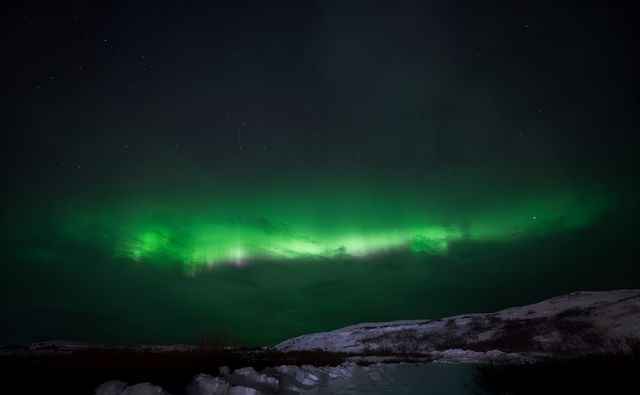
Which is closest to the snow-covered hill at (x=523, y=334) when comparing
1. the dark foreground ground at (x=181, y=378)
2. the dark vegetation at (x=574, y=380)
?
the dark vegetation at (x=574, y=380)

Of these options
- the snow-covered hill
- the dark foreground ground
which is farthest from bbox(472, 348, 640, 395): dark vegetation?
the snow-covered hill

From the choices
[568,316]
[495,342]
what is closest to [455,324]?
[495,342]

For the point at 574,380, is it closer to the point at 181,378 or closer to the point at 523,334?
the point at 181,378

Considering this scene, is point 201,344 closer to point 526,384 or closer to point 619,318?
point 526,384

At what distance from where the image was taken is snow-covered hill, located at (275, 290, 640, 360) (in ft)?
245

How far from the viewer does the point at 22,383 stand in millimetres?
7348

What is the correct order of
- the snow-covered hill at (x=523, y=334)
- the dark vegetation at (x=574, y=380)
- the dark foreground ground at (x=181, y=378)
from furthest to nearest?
→ the snow-covered hill at (x=523, y=334)
the dark vegetation at (x=574, y=380)
the dark foreground ground at (x=181, y=378)

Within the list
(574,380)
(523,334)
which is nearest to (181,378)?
(574,380)

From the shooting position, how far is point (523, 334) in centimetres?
9438

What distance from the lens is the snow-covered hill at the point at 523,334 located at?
74562 millimetres

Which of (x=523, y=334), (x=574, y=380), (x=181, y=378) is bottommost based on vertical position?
(x=523, y=334)

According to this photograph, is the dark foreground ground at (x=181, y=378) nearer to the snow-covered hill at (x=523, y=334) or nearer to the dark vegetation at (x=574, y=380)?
the dark vegetation at (x=574, y=380)

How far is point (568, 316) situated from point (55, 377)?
122004mm

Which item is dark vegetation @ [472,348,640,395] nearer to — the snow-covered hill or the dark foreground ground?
the dark foreground ground
